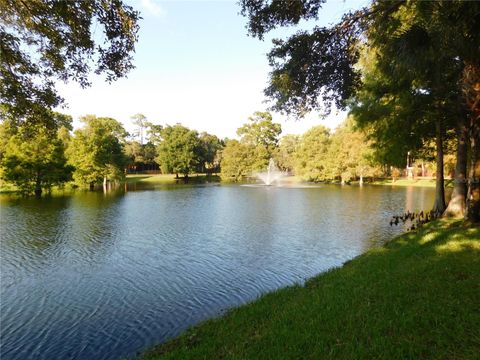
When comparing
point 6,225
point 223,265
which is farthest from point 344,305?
point 6,225

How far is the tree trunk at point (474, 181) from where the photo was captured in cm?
1097

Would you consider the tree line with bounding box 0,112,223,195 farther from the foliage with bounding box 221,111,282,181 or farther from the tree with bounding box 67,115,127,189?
the foliage with bounding box 221,111,282,181

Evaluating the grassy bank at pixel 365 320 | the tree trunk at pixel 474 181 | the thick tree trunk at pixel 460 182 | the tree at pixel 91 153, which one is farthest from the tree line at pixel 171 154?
the grassy bank at pixel 365 320

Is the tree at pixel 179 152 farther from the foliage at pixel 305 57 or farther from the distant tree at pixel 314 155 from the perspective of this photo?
the foliage at pixel 305 57

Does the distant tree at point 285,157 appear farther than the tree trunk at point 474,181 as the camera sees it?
Yes

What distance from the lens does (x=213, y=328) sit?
6.63m

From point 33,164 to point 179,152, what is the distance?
127 feet

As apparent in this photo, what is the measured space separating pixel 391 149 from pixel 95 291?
16.7 metres

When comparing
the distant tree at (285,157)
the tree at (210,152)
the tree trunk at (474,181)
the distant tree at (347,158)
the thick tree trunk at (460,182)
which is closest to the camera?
the tree trunk at (474,181)

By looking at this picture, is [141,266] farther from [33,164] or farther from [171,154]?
[171,154]

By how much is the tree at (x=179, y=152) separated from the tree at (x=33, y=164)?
34.1m

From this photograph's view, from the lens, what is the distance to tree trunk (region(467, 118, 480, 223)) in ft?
36.0

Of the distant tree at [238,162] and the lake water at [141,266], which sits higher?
the distant tree at [238,162]

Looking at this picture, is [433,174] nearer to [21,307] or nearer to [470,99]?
[470,99]
